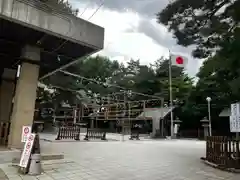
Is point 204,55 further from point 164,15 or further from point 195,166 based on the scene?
point 195,166

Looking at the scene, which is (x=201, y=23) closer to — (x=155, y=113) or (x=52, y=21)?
(x=52, y=21)

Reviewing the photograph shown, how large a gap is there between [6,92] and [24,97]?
4030mm

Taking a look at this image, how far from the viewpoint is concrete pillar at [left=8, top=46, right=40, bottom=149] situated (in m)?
7.78

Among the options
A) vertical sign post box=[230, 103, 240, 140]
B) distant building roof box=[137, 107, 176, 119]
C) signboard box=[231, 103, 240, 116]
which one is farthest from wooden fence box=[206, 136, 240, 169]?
distant building roof box=[137, 107, 176, 119]

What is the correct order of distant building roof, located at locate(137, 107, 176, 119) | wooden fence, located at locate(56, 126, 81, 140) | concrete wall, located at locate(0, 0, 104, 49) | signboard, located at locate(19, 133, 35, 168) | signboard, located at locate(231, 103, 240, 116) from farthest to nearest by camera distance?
distant building roof, located at locate(137, 107, 176, 119)
wooden fence, located at locate(56, 126, 81, 140)
signboard, located at locate(231, 103, 240, 116)
concrete wall, located at locate(0, 0, 104, 49)
signboard, located at locate(19, 133, 35, 168)

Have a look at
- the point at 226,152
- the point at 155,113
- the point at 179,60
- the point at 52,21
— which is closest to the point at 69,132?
the point at 52,21

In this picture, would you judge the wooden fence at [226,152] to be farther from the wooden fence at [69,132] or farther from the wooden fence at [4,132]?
the wooden fence at [69,132]

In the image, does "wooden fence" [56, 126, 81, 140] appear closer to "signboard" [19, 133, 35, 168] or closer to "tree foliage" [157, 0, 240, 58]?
"signboard" [19, 133, 35, 168]

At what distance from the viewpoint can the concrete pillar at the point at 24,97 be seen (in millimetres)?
7777

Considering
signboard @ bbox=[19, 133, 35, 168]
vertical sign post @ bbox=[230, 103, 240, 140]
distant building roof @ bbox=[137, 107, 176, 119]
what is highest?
distant building roof @ bbox=[137, 107, 176, 119]

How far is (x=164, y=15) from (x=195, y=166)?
4550 mm

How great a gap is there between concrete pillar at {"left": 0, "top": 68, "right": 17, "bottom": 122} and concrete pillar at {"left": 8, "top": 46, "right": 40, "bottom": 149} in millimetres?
3551

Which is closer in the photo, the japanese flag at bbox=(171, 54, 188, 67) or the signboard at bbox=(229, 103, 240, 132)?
the signboard at bbox=(229, 103, 240, 132)

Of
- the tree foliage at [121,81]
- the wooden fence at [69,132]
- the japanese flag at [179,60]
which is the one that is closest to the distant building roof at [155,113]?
the japanese flag at [179,60]
